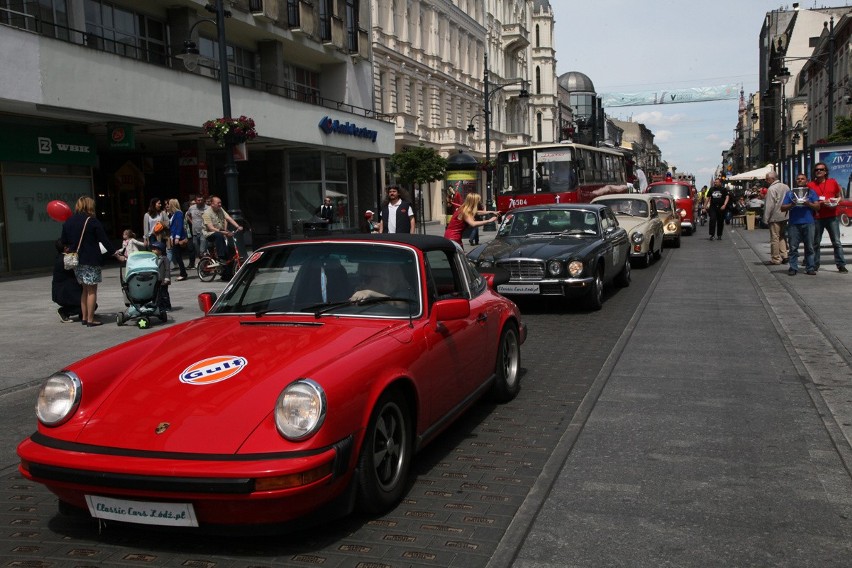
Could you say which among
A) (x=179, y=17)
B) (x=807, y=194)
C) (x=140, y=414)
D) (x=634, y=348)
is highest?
(x=179, y=17)

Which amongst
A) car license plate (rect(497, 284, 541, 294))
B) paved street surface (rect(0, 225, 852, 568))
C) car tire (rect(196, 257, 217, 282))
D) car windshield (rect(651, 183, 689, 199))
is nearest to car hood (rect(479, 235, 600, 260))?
car license plate (rect(497, 284, 541, 294))

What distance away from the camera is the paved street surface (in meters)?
3.55

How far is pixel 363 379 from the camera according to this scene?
3.79 metres

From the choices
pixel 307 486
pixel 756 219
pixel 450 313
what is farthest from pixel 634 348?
pixel 756 219

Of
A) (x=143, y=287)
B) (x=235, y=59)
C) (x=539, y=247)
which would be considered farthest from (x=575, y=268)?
(x=235, y=59)

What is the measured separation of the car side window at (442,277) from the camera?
198 inches

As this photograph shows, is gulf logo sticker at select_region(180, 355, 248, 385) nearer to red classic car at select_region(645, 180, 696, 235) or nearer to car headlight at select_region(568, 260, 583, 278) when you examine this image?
car headlight at select_region(568, 260, 583, 278)

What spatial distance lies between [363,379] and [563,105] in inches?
3795

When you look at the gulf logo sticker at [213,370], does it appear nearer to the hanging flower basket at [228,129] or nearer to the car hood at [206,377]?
the car hood at [206,377]

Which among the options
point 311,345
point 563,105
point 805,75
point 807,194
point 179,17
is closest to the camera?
point 311,345

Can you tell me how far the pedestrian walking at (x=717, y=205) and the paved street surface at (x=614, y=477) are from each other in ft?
59.6

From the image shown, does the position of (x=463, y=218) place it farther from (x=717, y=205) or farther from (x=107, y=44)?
(x=717, y=205)

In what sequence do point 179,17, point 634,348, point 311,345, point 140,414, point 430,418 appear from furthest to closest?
point 179,17 → point 634,348 → point 430,418 → point 311,345 → point 140,414

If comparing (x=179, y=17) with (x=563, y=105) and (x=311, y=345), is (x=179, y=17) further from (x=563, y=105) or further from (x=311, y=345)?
(x=563, y=105)
